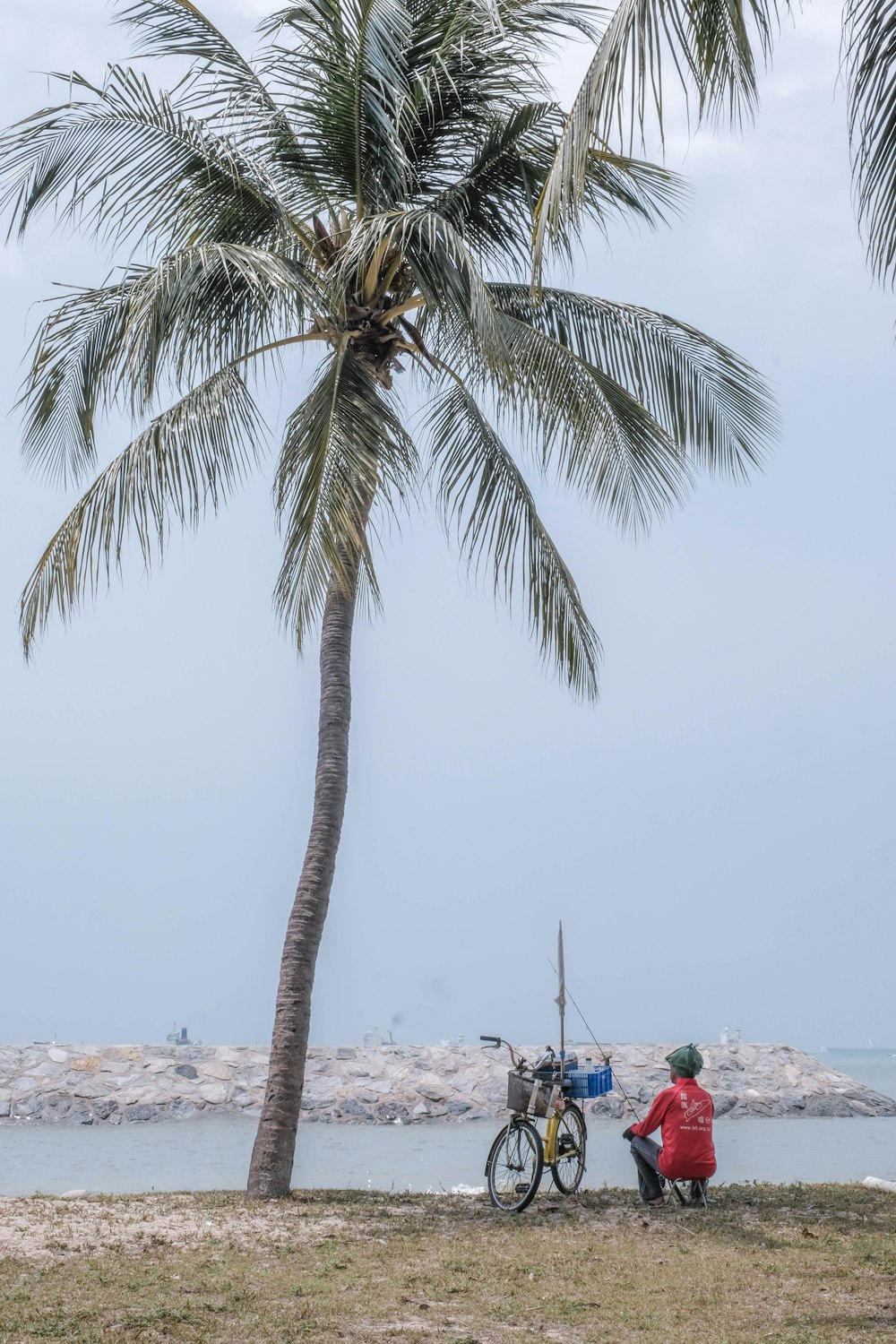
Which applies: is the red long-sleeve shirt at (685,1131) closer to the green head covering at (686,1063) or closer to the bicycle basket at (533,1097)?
the green head covering at (686,1063)

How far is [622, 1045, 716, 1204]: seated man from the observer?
615cm

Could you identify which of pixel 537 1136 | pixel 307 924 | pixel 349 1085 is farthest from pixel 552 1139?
pixel 349 1085

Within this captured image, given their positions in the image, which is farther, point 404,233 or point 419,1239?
point 404,233

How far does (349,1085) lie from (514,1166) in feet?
26.0

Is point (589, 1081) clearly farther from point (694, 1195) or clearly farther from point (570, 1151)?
point (694, 1195)

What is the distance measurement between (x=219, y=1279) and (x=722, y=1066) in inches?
466

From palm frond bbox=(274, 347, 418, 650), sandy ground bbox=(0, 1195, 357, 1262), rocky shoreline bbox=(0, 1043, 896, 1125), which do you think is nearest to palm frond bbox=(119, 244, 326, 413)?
palm frond bbox=(274, 347, 418, 650)

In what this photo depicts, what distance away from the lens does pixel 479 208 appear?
7.96 meters

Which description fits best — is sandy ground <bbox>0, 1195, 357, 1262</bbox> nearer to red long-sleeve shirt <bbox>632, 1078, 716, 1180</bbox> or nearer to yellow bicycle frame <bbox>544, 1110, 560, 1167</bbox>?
yellow bicycle frame <bbox>544, 1110, 560, 1167</bbox>

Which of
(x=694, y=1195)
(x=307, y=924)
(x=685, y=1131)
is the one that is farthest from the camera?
(x=307, y=924)

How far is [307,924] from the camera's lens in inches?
278

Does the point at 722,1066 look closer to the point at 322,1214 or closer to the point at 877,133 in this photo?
the point at 322,1214

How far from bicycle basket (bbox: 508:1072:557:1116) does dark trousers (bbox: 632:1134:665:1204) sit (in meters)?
0.49

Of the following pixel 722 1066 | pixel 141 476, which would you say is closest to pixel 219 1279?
pixel 141 476
